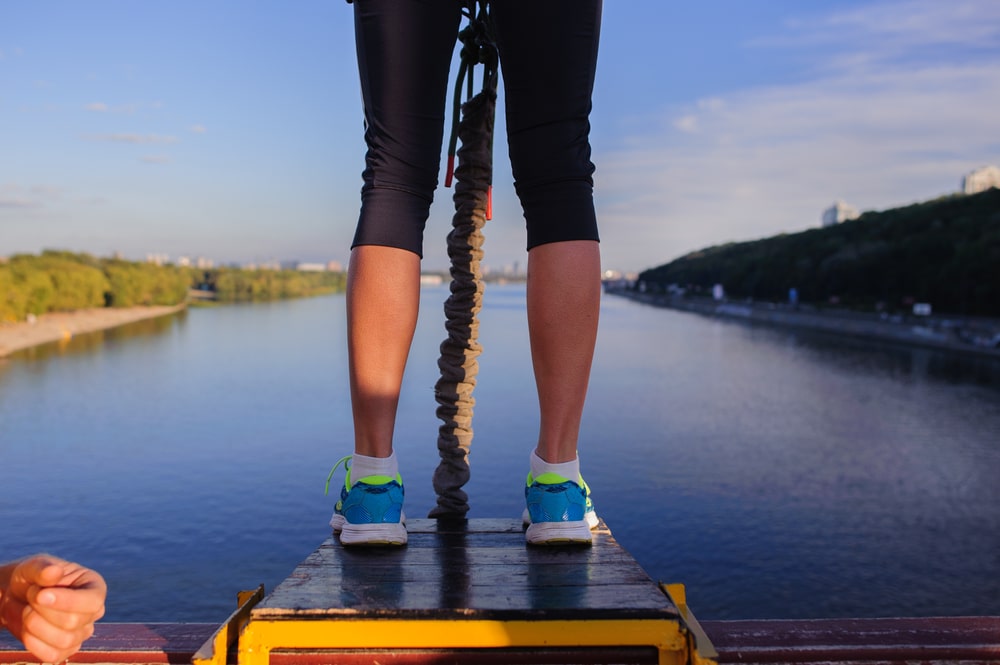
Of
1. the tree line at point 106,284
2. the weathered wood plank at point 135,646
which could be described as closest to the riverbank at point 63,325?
the tree line at point 106,284

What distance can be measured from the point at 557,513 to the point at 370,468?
416mm

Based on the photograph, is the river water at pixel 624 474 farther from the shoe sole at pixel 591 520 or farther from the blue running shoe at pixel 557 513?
the blue running shoe at pixel 557 513

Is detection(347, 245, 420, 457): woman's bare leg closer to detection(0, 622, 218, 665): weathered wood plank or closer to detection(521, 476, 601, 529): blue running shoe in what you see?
detection(521, 476, 601, 529): blue running shoe

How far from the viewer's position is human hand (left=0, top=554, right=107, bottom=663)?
0.68 metres

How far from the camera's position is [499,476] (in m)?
13.6

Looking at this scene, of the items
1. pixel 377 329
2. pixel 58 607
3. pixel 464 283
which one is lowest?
pixel 58 607

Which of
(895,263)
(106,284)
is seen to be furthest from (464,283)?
(106,284)

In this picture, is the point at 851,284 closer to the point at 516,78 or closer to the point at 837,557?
the point at 837,557

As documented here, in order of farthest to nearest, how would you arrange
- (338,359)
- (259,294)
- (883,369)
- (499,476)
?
(259,294) < (338,359) < (883,369) < (499,476)

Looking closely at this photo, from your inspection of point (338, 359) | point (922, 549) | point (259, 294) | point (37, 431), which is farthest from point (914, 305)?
point (259, 294)

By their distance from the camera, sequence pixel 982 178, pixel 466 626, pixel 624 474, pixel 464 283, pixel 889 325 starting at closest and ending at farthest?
Result: pixel 466 626
pixel 464 283
pixel 624 474
pixel 889 325
pixel 982 178

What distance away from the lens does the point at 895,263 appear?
54312 millimetres

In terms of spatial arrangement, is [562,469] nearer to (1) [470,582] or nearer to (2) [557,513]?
(2) [557,513]

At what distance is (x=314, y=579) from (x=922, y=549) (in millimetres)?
12709
